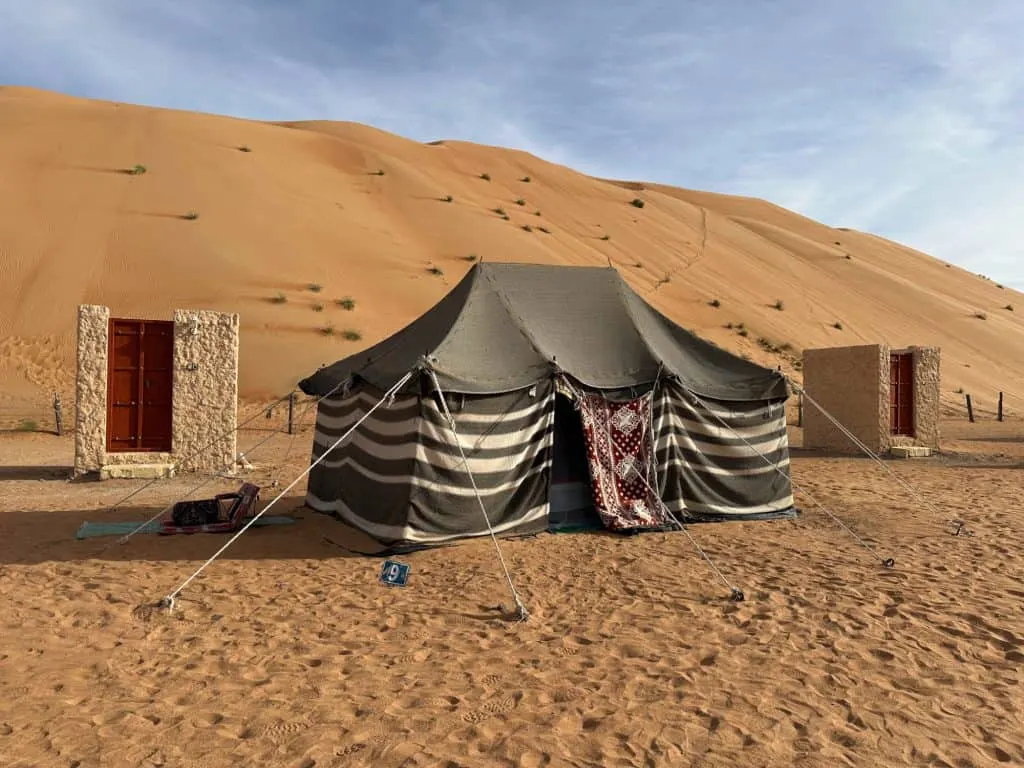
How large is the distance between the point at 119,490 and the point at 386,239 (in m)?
21.4

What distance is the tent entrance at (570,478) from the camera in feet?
26.1

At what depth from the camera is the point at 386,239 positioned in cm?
3038

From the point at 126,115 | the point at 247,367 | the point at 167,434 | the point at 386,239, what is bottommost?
the point at 167,434

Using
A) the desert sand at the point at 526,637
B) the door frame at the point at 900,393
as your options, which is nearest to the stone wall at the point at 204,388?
the desert sand at the point at 526,637

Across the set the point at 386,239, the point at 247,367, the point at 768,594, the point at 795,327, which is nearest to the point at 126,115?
the point at 386,239

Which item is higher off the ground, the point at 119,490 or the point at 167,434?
the point at 167,434

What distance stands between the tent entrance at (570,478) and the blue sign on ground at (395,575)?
245cm

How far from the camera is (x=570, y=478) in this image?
8094mm

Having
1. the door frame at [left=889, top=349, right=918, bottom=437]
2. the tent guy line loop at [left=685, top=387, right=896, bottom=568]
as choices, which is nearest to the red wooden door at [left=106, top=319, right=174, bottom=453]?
the tent guy line loop at [left=685, top=387, right=896, bottom=568]

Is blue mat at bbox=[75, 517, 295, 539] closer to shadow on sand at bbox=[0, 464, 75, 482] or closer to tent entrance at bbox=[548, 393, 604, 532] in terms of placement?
tent entrance at bbox=[548, 393, 604, 532]

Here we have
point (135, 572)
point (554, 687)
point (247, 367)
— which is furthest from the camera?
point (247, 367)

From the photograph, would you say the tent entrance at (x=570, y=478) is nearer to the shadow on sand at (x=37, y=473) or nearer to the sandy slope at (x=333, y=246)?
the shadow on sand at (x=37, y=473)

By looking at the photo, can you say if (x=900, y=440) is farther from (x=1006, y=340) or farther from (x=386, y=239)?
(x=1006, y=340)

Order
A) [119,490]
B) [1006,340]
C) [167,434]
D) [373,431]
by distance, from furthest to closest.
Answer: [1006,340]
[167,434]
[119,490]
[373,431]
